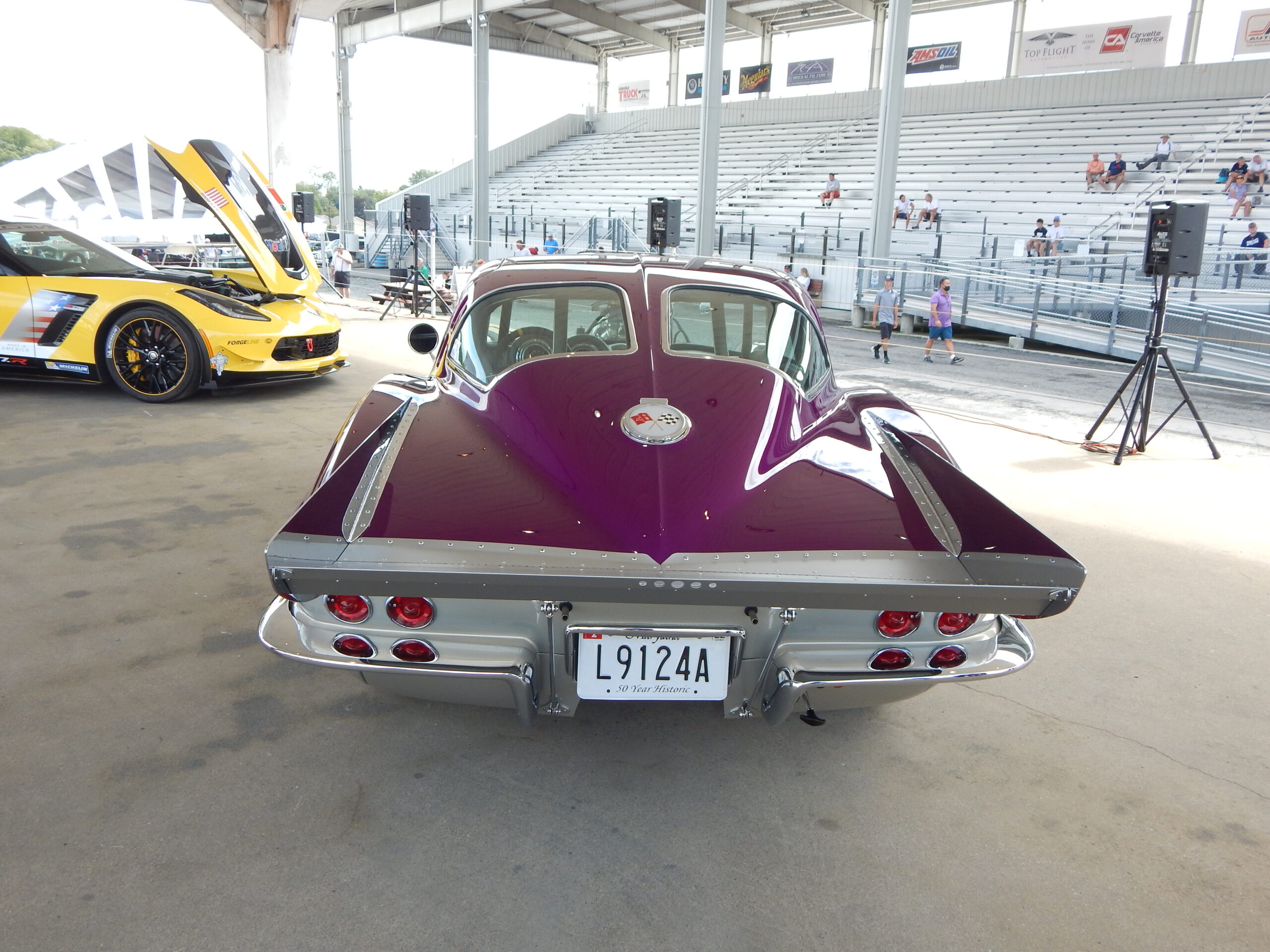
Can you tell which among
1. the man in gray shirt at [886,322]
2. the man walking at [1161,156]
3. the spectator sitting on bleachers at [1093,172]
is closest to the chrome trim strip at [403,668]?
the man in gray shirt at [886,322]

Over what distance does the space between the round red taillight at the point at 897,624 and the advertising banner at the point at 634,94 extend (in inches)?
1532

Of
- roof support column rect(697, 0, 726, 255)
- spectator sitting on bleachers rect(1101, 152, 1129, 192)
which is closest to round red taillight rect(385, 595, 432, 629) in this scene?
roof support column rect(697, 0, 726, 255)

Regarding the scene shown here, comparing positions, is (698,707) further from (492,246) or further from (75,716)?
(492,246)

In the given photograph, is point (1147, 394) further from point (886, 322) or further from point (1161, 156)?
point (1161, 156)

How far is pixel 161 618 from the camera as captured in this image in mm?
3758

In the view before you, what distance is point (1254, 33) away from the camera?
75.7ft

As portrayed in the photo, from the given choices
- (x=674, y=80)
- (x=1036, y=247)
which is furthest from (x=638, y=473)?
(x=674, y=80)

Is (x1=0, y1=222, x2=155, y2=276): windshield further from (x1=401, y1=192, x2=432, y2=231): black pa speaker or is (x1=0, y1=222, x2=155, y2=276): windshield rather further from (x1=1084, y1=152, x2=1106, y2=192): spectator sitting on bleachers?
(x1=1084, y1=152, x2=1106, y2=192): spectator sitting on bleachers

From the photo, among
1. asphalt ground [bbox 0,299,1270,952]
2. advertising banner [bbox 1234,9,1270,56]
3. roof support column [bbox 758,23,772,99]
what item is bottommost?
asphalt ground [bbox 0,299,1270,952]

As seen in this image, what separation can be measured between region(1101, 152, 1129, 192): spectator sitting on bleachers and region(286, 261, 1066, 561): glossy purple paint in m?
21.3

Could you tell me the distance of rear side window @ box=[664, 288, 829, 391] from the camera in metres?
3.52

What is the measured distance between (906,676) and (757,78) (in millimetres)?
34471

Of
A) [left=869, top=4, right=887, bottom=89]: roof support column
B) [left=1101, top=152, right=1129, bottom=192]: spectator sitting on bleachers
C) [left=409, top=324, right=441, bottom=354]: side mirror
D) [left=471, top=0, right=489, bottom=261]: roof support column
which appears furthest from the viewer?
[left=869, top=4, right=887, bottom=89]: roof support column

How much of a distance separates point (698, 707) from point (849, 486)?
1.05 metres
